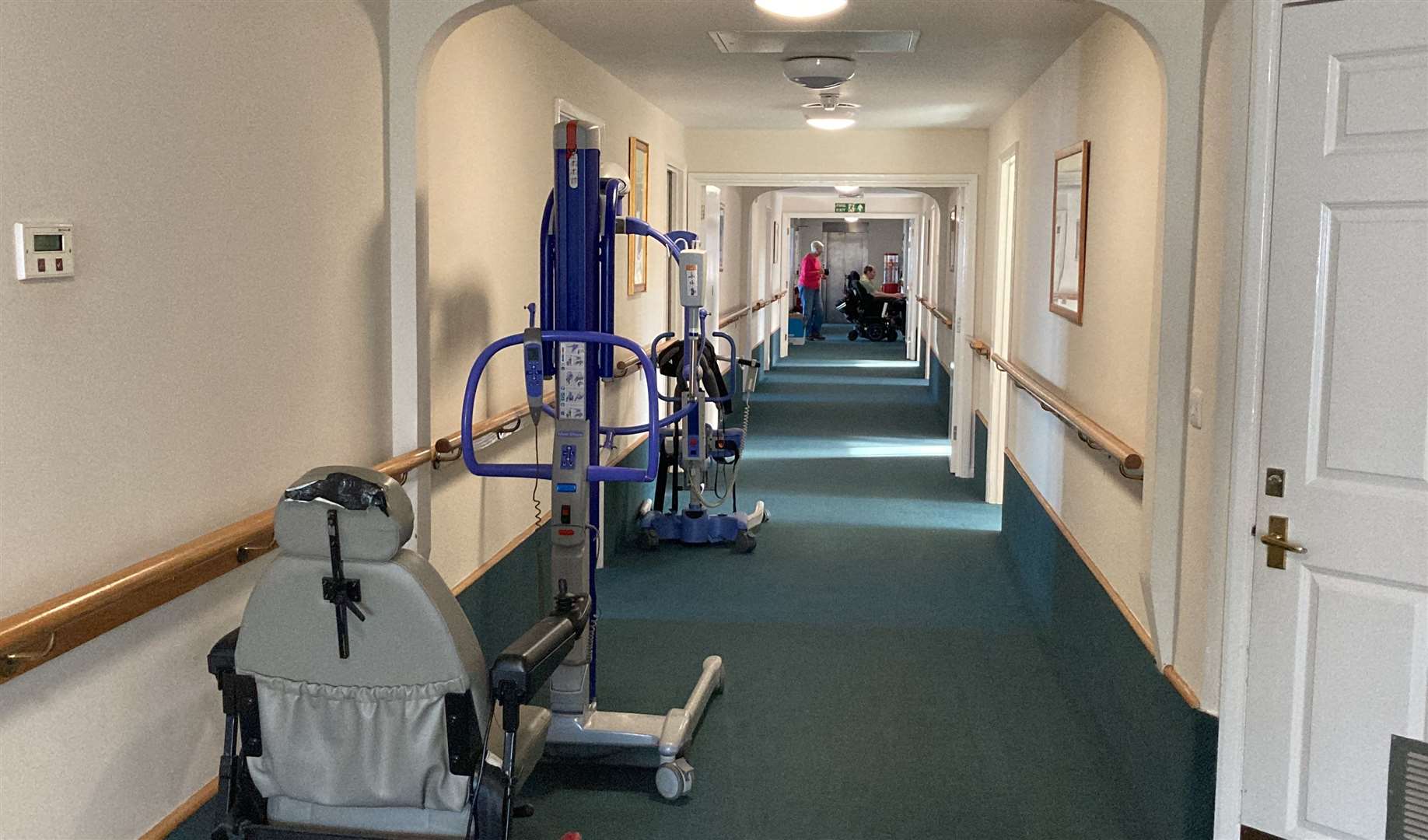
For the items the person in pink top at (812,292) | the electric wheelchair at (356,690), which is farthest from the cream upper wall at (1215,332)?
the person in pink top at (812,292)

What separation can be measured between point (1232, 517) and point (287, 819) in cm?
211

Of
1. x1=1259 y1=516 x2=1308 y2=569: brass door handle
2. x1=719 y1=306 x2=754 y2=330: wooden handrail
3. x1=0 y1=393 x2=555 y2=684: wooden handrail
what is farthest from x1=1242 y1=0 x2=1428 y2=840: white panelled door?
x1=719 y1=306 x2=754 y2=330: wooden handrail

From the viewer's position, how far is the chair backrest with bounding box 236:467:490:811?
2334 millimetres

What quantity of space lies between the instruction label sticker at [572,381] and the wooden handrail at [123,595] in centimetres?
110

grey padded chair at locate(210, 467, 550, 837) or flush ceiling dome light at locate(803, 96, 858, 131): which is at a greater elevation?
→ flush ceiling dome light at locate(803, 96, 858, 131)

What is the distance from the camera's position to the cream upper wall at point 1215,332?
2.91 meters

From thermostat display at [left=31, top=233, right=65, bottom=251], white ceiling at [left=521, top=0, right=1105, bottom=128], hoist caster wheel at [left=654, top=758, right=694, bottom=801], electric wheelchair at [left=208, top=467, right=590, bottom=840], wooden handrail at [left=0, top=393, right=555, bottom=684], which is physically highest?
white ceiling at [left=521, top=0, right=1105, bottom=128]

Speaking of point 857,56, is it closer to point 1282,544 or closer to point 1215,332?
point 1215,332

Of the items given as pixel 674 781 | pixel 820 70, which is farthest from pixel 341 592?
pixel 820 70

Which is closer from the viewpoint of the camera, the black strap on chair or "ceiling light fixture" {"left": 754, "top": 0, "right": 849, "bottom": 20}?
the black strap on chair

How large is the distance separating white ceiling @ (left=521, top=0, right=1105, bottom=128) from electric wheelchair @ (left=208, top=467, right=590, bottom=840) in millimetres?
2154

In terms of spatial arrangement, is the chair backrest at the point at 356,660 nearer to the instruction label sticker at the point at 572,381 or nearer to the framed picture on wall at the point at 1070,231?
the instruction label sticker at the point at 572,381

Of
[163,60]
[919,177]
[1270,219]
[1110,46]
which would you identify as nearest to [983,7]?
[1110,46]

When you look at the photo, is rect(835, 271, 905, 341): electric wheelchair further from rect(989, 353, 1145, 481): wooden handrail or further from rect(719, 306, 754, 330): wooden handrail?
rect(989, 353, 1145, 481): wooden handrail
